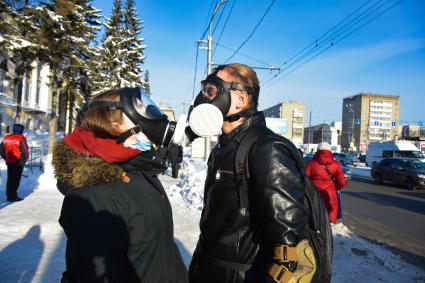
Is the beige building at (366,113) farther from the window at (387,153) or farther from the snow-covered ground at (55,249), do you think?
the snow-covered ground at (55,249)

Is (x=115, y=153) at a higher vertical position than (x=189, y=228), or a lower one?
higher

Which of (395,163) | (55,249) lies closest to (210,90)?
(55,249)

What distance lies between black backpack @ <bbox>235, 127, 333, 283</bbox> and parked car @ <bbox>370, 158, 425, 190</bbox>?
59.9ft

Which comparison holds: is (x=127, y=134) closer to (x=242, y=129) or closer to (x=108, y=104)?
(x=108, y=104)

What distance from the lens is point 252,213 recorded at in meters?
1.66

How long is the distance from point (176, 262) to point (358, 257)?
4613 millimetres

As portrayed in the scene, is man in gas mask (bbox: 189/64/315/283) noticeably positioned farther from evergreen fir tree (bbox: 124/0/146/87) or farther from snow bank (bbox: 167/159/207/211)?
evergreen fir tree (bbox: 124/0/146/87)

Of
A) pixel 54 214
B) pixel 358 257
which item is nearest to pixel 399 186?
pixel 358 257

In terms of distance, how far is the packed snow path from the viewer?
430 cm

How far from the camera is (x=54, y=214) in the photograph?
718 cm

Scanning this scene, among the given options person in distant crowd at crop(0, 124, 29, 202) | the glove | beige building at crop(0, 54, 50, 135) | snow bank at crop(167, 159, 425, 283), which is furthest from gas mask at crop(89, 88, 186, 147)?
beige building at crop(0, 54, 50, 135)

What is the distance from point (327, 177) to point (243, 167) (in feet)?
15.9

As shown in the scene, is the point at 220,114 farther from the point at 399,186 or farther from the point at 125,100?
the point at 399,186

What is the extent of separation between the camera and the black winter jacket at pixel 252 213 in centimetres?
152
